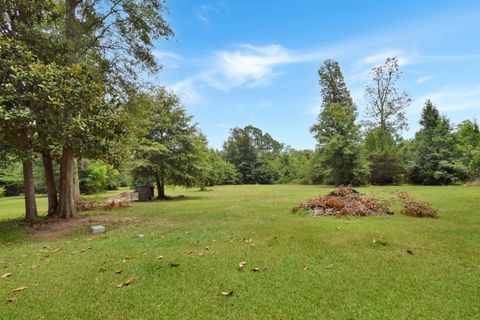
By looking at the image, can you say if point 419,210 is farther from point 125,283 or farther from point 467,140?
point 467,140

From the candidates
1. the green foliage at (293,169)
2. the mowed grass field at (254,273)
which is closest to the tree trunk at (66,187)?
the mowed grass field at (254,273)

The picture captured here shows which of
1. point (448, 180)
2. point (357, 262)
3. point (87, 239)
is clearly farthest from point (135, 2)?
point (448, 180)

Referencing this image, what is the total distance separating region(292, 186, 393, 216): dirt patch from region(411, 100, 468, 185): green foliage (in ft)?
62.4

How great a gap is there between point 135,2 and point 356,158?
74.0ft

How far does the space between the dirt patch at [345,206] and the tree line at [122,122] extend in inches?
244

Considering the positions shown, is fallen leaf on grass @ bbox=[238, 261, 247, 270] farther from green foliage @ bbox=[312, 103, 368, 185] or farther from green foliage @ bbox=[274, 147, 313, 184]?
green foliage @ bbox=[274, 147, 313, 184]

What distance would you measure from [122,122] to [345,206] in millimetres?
6897

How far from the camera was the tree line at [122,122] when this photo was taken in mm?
6625

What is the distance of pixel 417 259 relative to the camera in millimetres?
4137

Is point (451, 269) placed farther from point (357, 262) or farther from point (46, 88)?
point (46, 88)

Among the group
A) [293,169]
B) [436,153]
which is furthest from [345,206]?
[293,169]

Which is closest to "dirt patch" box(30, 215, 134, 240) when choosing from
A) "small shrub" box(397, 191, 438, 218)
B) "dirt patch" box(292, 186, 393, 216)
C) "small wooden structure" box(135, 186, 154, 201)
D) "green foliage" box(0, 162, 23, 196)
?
"dirt patch" box(292, 186, 393, 216)

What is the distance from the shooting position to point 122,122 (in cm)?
809

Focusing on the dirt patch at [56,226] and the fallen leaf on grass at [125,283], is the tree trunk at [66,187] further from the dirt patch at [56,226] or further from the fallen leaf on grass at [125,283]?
the fallen leaf on grass at [125,283]
